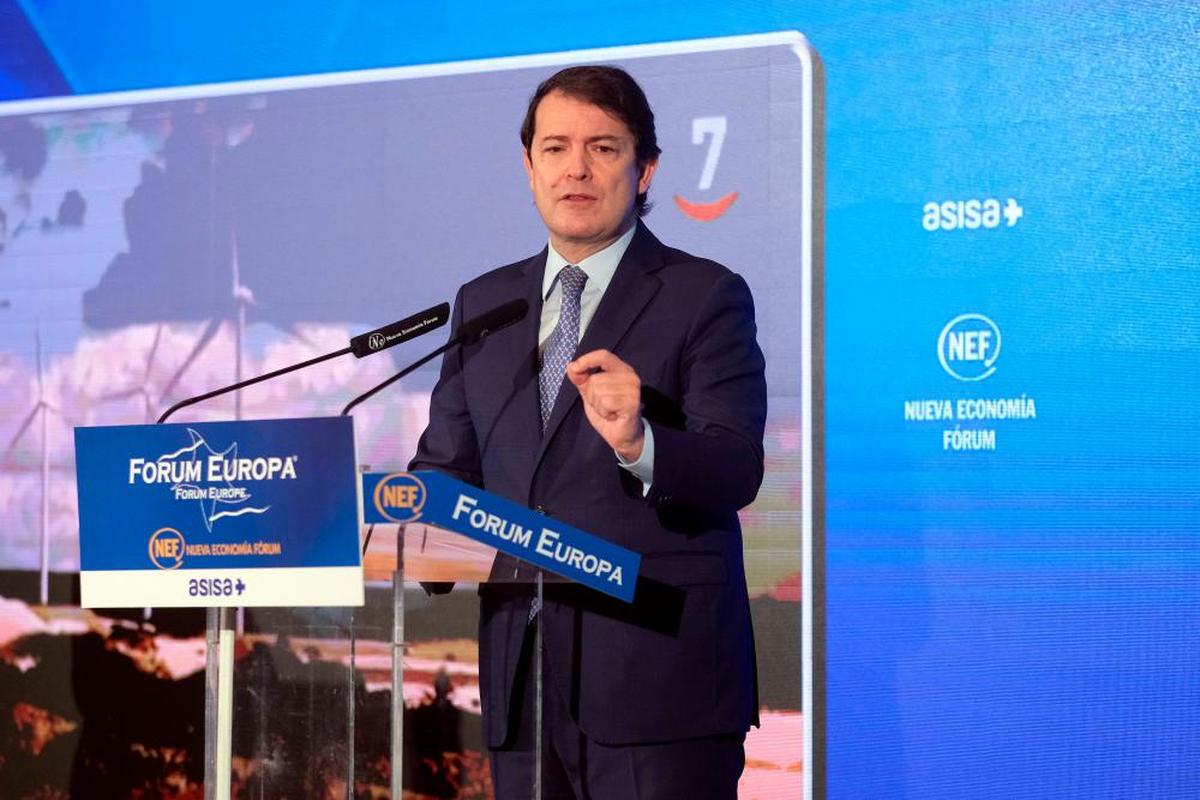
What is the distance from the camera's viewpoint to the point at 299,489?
71.3 inches

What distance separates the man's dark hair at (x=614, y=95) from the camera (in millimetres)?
2709

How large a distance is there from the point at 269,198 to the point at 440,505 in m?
2.39

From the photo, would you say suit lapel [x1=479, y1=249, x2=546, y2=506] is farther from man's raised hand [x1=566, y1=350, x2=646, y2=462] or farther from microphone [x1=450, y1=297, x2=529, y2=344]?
man's raised hand [x1=566, y1=350, x2=646, y2=462]

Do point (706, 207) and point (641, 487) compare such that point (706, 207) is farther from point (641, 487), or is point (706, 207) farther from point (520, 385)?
point (641, 487)

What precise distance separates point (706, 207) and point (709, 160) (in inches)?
4.7

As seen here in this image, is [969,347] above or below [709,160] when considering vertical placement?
below

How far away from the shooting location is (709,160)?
3.55 m

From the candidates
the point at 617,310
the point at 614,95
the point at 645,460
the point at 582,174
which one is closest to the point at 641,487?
the point at 645,460

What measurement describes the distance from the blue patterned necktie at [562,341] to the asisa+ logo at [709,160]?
1.00 m

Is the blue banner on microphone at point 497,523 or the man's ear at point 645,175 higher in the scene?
the man's ear at point 645,175

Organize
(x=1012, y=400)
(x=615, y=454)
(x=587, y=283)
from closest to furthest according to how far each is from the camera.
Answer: (x=615, y=454)
(x=587, y=283)
(x=1012, y=400)

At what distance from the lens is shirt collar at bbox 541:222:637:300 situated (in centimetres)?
263

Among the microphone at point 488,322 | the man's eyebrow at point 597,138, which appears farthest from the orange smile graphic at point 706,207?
the microphone at point 488,322

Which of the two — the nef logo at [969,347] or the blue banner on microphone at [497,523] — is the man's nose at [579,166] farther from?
the nef logo at [969,347]
